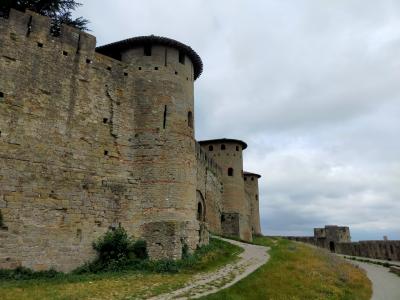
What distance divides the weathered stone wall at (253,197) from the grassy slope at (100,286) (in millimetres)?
28426

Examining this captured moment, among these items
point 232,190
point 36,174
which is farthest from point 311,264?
point 232,190

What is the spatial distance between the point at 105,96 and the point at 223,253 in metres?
9.00

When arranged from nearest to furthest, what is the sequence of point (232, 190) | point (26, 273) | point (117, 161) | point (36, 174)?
point (26, 273)
point (36, 174)
point (117, 161)
point (232, 190)

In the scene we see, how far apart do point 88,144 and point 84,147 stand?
24 cm

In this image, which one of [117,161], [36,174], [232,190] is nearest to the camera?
[36,174]

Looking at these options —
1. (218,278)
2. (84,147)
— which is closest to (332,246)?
(218,278)

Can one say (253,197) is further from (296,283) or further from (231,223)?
(296,283)

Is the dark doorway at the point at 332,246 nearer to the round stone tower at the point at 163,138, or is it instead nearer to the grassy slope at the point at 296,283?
the grassy slope at the point at 296,283

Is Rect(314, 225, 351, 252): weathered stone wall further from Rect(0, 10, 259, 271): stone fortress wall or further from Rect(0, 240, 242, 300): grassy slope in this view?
Rect(0, 240, 242, 300): grassy slope

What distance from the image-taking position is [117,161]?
16.3 m

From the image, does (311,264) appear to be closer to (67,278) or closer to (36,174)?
(67,278)

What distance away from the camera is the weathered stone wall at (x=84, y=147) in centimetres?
1348

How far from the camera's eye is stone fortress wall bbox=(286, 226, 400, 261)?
32.1 m

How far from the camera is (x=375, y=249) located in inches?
1315
